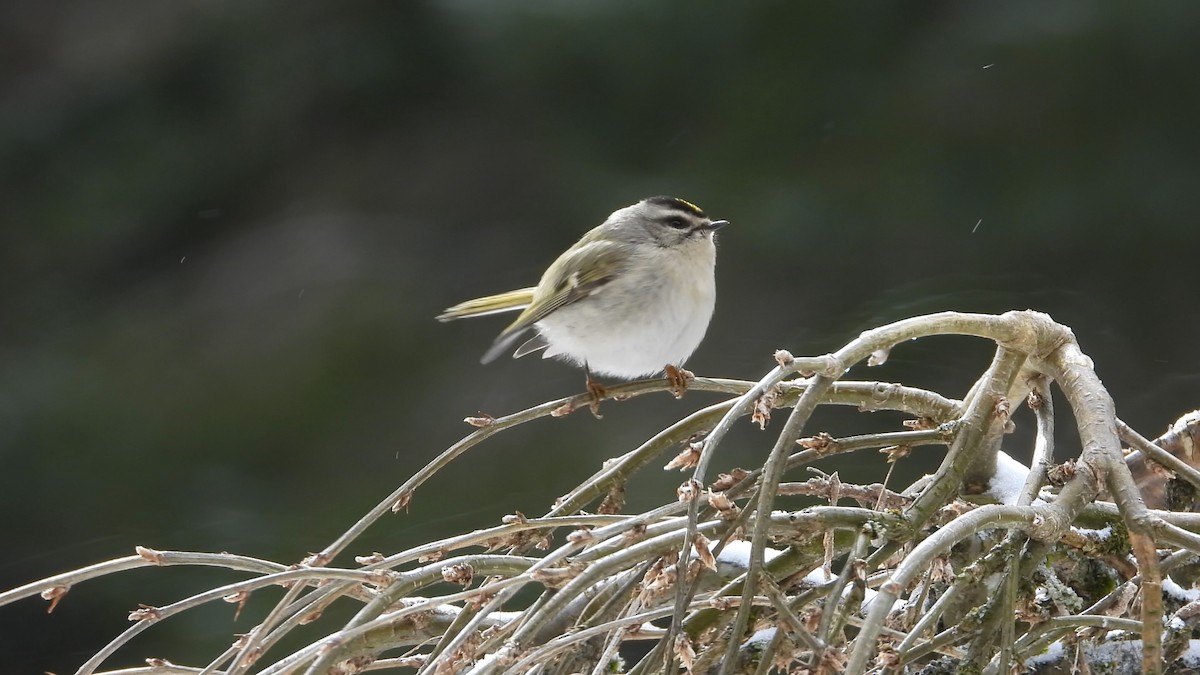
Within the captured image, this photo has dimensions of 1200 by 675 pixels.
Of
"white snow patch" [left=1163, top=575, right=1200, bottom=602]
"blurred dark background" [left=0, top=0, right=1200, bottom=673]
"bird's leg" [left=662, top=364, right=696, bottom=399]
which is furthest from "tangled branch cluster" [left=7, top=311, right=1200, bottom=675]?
"blurred dark background" [left=0, top=0, right=1200, bottom=673]

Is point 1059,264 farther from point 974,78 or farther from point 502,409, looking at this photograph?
point 502,409

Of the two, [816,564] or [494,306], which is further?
[494,306]

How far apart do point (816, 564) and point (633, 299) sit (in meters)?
0.69

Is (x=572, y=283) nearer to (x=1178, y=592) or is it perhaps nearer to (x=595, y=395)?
(x=595, y=395)

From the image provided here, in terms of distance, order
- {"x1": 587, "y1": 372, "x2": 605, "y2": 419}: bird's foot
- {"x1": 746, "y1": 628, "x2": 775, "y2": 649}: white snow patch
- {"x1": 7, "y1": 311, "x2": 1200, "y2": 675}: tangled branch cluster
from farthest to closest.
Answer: {"x1": 587, "y1": 372, "x2": 605, "y2": 419}: bird's foot → {"x1": 746, "y1": 628, "x2": 775, "y2": 649}: white snow patch → {"x1": 7, "y1": 311, "x2": 1200, "y2": 675}: tangled branch cluster

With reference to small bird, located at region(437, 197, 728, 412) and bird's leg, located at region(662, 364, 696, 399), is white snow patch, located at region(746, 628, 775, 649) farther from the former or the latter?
small bird, located at region(437, 197, 728, 412)

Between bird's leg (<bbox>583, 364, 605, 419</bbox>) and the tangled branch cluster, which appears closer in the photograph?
the tangled branch cluster

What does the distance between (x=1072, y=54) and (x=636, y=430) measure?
4.00ft

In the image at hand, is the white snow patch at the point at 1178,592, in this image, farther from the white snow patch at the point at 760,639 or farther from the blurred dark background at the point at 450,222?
the blurred dark background at the point at 450,222

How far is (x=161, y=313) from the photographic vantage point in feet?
9.48

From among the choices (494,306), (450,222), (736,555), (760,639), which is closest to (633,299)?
(494,306)

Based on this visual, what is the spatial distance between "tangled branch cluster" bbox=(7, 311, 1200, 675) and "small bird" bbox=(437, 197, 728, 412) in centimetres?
47

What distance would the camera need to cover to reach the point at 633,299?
4.55 feet

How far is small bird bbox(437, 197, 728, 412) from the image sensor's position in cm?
137
